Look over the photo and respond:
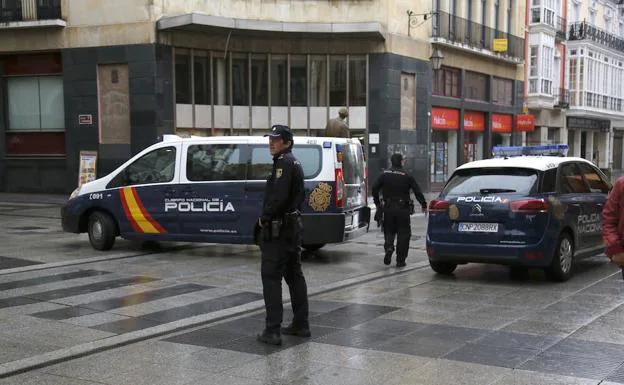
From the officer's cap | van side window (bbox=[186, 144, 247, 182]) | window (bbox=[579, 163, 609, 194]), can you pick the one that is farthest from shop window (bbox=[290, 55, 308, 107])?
the officer's cap

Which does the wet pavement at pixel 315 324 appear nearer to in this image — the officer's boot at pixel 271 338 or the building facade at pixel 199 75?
the officer's boot at pixel 271 338

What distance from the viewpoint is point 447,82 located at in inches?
1198

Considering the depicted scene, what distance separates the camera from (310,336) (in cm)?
627

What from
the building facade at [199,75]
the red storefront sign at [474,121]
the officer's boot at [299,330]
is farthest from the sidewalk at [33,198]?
the red storefront sign at [474,121]

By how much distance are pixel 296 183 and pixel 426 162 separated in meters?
22.6

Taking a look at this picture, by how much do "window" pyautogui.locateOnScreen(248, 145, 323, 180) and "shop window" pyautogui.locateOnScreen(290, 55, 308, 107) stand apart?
15.3 meters

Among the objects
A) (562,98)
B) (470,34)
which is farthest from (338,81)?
(562,98)

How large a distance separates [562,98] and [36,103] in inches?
1152

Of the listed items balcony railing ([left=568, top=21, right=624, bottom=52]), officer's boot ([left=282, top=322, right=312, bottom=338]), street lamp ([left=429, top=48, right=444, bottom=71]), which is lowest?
officer's boot ([left=282, top=322, right=312, bottom=338])

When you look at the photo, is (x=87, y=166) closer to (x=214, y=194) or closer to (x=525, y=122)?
(x=214, y=194)

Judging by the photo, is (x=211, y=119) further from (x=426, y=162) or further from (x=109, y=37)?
(x=426, y=162)

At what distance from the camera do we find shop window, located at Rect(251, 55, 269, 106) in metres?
25.4

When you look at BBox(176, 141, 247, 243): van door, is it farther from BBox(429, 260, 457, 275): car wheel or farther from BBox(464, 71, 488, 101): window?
BBox(464, 71, 488, 101): window

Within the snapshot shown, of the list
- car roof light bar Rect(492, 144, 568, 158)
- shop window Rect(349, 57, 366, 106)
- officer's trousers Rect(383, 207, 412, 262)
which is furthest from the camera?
shop window Rect(349, 57, 366, 106)
